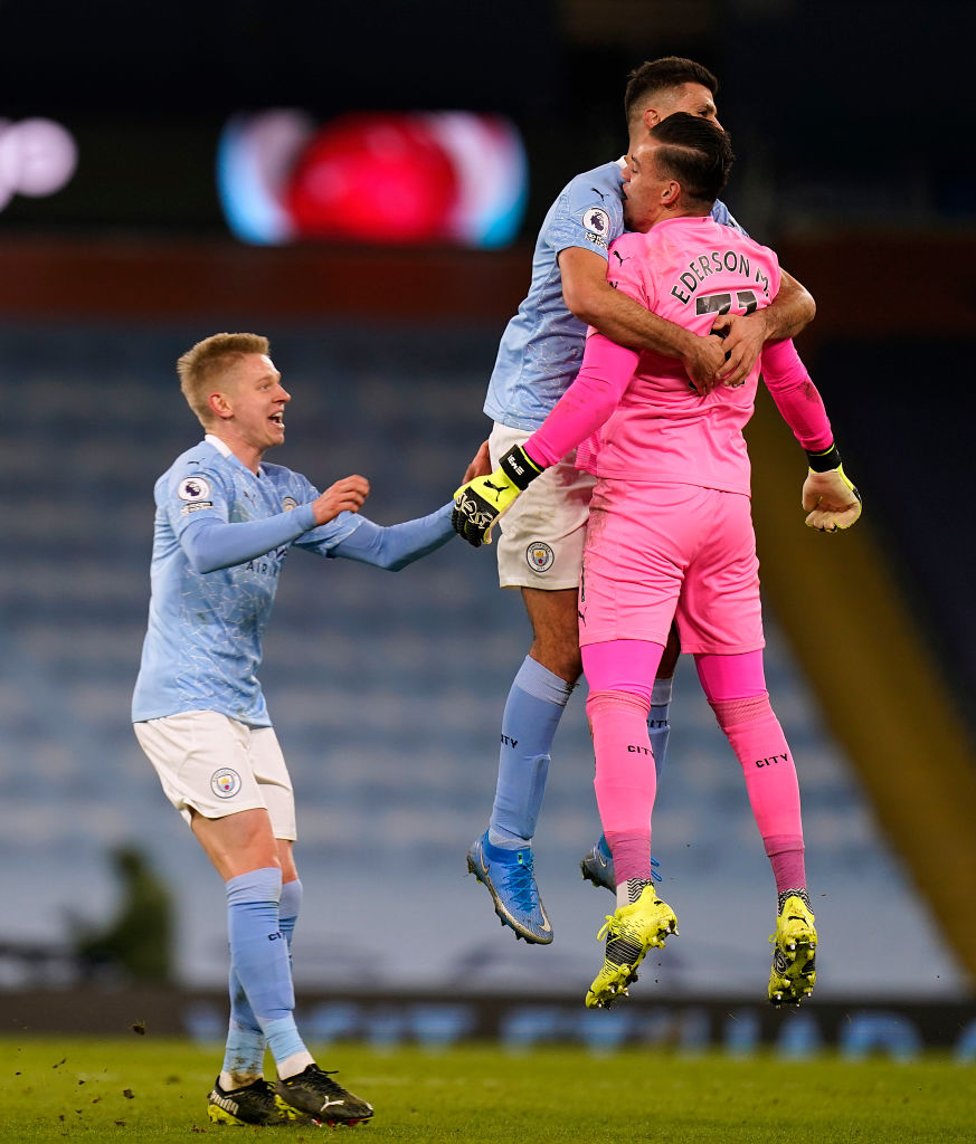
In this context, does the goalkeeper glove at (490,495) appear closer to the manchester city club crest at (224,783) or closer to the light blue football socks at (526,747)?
the light blue football socks at (526,747)

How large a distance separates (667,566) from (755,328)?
677mm

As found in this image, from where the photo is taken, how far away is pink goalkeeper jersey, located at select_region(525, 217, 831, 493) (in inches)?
199

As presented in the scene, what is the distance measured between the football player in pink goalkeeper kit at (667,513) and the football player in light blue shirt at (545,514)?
0.18 metres

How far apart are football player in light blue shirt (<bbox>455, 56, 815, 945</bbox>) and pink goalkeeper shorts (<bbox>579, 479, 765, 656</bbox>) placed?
0.24 m

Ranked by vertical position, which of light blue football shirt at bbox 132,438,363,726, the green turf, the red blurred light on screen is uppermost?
the red blurred light on screen

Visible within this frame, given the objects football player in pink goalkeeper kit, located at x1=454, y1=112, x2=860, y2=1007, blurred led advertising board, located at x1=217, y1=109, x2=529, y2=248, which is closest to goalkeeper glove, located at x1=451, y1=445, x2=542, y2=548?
football player in pink goalkeeper kit, located at x1=454, y1=112, x2=860, y2=1007

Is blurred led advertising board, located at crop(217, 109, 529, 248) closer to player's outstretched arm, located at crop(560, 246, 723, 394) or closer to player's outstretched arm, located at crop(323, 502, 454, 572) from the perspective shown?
player's outstretched arm, located at crop(323, 502, 454, 572)

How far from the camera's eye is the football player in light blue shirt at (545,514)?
17.6 ft

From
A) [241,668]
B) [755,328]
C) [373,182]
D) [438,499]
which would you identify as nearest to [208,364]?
[241,668]

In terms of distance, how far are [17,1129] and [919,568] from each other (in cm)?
1076

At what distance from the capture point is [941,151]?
14.7m

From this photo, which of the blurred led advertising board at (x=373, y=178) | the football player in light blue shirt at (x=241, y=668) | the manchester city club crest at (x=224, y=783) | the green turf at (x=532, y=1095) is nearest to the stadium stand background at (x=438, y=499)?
the blurred led advertising board at (x=373, y=178)

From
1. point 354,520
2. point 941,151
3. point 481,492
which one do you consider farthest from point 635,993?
point 941,151

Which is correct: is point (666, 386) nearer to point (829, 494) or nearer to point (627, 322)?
point (627, 322)
